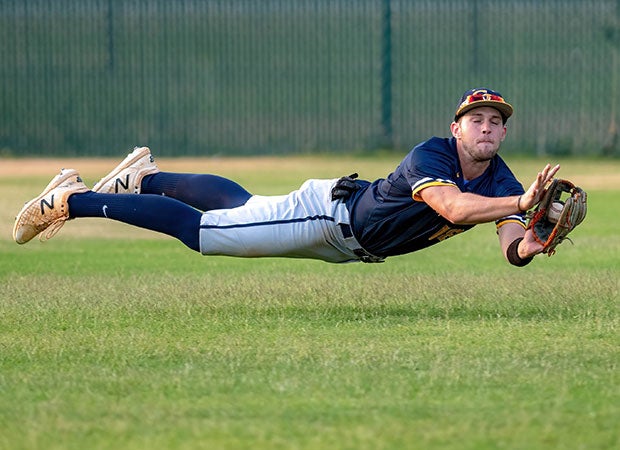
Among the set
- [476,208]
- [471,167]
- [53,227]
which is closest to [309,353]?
[476,208]

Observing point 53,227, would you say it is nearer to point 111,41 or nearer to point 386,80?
point 386,80

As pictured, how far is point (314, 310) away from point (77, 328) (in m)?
1.39

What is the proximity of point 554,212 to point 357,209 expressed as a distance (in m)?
1.08

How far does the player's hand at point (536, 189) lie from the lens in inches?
240

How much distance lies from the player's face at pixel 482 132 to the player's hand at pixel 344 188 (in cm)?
71

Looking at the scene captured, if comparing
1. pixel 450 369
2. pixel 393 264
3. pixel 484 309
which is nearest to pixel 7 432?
pixel 450 369

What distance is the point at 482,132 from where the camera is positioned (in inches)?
261

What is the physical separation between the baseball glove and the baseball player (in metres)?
0.07

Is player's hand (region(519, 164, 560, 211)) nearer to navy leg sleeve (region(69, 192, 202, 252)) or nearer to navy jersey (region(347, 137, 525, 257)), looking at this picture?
navy jersey (region(347, 137, 525, 257))

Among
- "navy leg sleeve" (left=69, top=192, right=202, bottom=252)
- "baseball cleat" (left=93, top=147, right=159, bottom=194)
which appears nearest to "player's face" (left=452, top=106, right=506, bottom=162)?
"navy leg sleeve" (left=69, top=192, right=202, bottom=252)

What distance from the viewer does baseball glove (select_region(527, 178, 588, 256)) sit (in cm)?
650

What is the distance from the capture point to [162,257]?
10625mm

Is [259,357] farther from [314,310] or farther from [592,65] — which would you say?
[592,65]

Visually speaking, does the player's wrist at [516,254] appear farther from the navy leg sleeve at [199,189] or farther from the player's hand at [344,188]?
the navy leg sleeve at [199,189]
